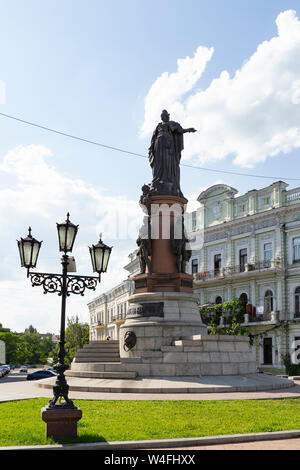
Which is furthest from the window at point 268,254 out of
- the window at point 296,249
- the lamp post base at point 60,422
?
the lamp post base at point 60,422

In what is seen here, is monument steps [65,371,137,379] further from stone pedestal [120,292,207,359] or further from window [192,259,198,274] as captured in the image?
window [192,259,198,274]

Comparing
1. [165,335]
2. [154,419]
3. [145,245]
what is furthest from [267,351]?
[154,419]

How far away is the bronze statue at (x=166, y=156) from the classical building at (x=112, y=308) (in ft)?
123

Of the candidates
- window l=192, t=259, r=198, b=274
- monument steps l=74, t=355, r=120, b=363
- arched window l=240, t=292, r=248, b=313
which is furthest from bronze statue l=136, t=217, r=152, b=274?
window l=192, t=259, r=198, b=274

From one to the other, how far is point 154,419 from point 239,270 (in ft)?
131

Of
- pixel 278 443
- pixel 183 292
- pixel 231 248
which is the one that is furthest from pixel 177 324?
pixel 231 248

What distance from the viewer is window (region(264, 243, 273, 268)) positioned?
4644cm

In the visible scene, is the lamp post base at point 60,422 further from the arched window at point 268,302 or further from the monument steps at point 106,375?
the arched window at point 268,302

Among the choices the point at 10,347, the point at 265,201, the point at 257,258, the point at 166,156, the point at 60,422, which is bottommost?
the point at 10,347

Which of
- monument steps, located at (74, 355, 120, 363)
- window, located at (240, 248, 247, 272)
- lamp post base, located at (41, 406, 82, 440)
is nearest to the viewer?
lamp post base, located at (41, 406, 82, 440)

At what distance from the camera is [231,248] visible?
1986 inches

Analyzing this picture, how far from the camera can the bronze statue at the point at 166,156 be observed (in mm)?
23531

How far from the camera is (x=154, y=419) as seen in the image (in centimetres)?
1022

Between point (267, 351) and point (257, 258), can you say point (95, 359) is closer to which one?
point (267, 351)
